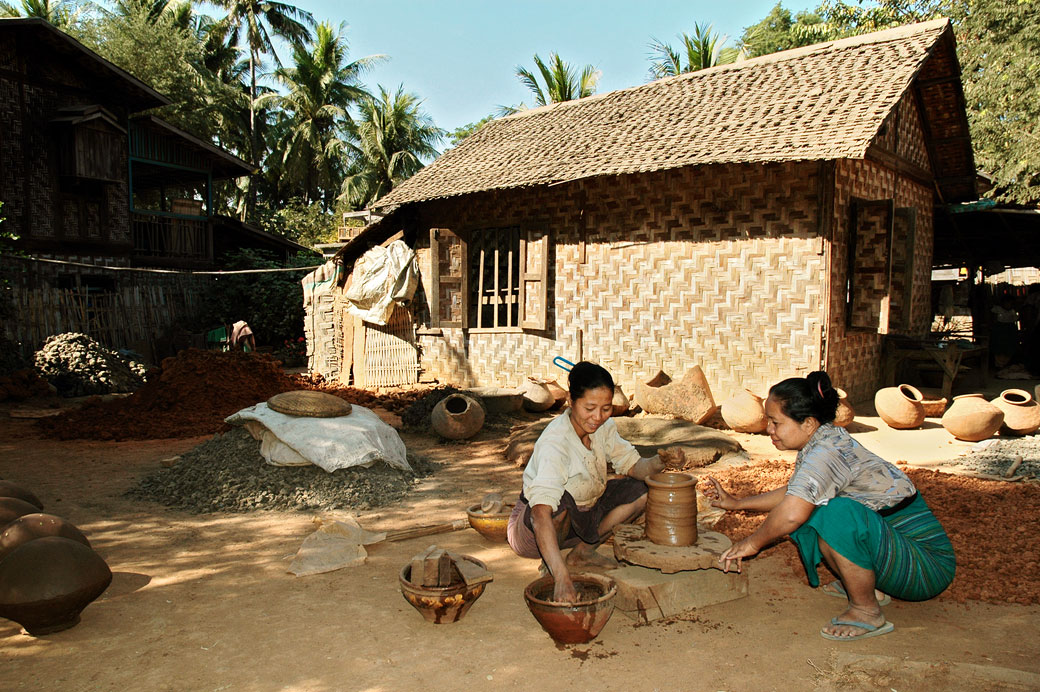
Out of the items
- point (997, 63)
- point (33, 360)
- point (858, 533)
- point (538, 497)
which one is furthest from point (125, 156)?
point (997, 63)

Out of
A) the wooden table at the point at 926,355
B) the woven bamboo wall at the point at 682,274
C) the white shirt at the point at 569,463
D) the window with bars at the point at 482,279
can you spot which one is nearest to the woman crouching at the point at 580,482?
the white shirt at the point at 569,463

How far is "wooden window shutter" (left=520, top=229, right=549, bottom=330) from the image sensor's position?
9.55m

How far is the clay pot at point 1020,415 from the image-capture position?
265 inches

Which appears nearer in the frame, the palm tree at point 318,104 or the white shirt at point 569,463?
the white shirt at point 569,463

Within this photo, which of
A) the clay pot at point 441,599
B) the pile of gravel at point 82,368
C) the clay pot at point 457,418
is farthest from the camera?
the pile of gravel at point 82,368

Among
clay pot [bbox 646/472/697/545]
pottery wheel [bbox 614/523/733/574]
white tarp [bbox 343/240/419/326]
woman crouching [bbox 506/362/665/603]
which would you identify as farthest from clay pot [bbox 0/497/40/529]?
white tarp [bbox 343/240/419/326]

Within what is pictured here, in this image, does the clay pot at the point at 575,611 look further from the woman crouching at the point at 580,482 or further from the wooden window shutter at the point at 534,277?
the wooden window shutter at the point at 534,277

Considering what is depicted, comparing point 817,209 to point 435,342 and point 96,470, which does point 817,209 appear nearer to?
point 435,342

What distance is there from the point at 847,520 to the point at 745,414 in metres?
4.66

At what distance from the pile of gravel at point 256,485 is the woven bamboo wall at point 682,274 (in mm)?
4073

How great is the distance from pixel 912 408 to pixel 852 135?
294 cm

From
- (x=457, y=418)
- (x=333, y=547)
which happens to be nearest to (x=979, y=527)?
(x=333, y=547)

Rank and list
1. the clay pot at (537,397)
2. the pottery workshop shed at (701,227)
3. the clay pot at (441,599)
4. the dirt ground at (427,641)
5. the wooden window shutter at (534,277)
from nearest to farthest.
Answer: the dirt ground at (427,641)
the clay pot at (441,599)
the pottery workshop shed at (701,227)
the clay pot at (537,397)
the wooden window shutter at (534,277)

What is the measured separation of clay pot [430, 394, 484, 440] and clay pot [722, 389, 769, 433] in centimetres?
270
